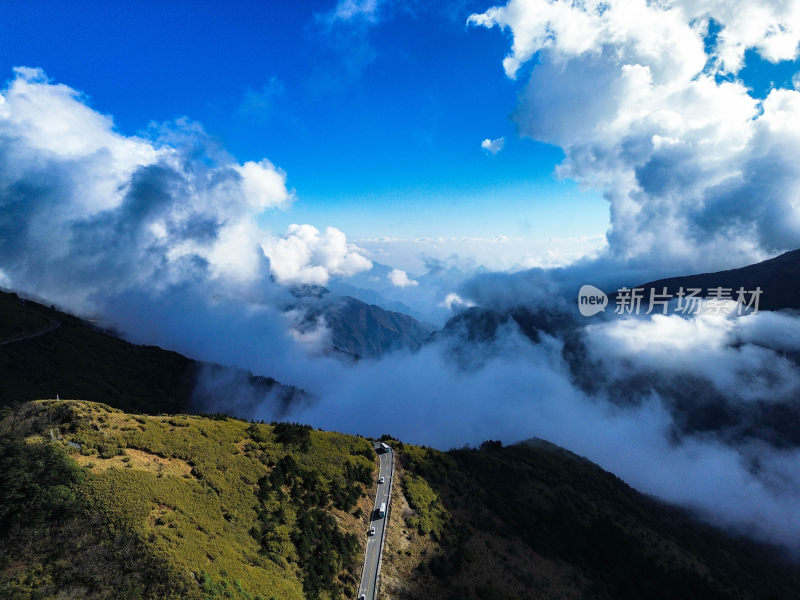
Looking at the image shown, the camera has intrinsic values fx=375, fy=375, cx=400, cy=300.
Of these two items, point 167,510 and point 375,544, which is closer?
point 167,510

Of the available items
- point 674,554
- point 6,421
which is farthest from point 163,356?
point 674,554

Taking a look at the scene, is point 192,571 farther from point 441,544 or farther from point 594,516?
point 594,516

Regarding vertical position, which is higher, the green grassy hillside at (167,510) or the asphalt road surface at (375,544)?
the green grassy hillside at (167,510)

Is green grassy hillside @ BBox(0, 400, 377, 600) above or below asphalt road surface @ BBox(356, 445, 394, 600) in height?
above

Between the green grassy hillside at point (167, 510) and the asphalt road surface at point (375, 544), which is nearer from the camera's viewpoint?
the green grassy hillside at point (167, 510)

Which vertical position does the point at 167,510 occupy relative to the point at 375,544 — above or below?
above

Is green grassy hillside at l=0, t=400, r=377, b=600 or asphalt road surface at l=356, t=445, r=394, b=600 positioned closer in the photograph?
green grassy hillside at l=0, t=400, r=377, b=600
